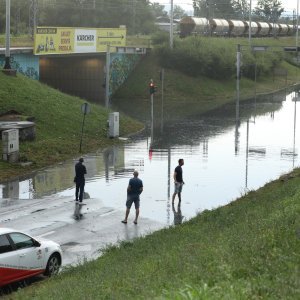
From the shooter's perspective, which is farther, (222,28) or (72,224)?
(222,28)

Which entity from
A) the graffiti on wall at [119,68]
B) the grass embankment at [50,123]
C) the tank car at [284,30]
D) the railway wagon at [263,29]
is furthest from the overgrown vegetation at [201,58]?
the tank car at [284,30]

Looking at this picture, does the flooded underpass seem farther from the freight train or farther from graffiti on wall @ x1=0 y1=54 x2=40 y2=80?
the freight train

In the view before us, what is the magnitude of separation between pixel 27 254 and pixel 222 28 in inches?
3613

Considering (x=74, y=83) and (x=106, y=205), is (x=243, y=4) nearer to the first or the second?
(x=74, y=83)

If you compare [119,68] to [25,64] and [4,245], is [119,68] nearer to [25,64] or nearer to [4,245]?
[25,64]

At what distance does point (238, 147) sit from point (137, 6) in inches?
3023

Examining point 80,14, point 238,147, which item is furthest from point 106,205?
point 80,14

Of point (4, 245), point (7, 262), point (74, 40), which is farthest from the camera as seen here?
point (74, 40)

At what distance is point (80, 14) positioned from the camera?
348 ft

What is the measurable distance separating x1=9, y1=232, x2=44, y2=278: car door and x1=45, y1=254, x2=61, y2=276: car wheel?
28 cm

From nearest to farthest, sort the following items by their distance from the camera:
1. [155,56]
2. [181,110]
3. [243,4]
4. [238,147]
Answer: [238,147]
[181,110]
[155,56]
[243,4]

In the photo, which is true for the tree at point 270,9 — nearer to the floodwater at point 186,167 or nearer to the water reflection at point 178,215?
the floodwater at point 186,167

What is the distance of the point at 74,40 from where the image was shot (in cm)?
5984

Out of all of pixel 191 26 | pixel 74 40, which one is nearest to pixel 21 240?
pixel 74 40
